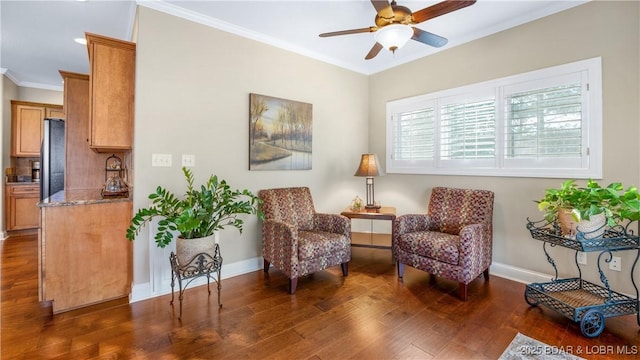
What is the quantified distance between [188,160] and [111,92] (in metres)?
0.85

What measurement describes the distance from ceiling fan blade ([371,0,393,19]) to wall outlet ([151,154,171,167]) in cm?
212

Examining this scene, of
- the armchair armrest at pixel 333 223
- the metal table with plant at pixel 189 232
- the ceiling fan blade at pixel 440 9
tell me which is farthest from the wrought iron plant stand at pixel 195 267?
the ceiling fan blade at pixel 440 9

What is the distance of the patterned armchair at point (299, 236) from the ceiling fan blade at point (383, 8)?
6.05ft

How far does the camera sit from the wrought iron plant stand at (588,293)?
1.94 metres

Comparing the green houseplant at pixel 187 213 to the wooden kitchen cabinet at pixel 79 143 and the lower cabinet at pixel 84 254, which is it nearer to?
the lower cabinet at pixel 84 254

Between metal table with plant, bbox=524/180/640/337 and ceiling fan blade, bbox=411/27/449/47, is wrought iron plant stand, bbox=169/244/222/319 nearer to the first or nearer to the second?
ceiling fan blade, bbox=411/27/449/47

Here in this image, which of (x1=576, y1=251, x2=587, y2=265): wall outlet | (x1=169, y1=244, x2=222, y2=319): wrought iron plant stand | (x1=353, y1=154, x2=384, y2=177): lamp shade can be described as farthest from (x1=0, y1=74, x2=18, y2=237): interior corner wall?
(x1=576, y1=251, x2=587, y2=265): wall outlet

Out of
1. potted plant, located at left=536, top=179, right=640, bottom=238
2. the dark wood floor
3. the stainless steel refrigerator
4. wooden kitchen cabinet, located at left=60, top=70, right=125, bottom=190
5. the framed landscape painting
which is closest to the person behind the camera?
the dark wood floor

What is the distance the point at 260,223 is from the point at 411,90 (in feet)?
8.37

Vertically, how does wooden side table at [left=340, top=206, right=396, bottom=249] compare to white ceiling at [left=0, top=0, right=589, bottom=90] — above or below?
below

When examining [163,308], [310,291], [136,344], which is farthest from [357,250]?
[136,344]

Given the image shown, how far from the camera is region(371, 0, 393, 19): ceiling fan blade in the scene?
1.93 m

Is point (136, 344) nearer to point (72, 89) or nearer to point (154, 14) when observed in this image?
point (154, 14)

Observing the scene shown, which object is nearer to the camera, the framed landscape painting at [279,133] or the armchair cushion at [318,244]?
the armchair cushion at [318,244]
